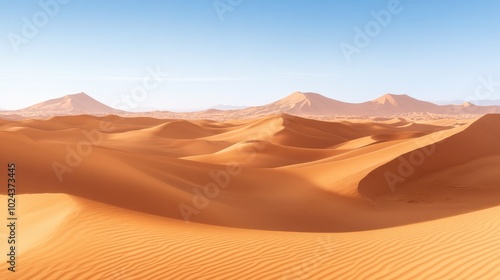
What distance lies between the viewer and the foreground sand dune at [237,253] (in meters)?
4.72

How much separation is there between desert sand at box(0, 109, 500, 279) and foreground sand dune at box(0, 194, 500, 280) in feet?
0.09

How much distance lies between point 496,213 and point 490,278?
13.6 ft

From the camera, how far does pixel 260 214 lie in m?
11.4

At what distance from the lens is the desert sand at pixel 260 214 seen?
495 centimetres

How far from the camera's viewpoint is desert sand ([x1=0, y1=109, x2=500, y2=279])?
495 cm

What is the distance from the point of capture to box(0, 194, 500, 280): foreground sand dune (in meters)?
4.72

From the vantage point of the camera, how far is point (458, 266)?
15.7 feet

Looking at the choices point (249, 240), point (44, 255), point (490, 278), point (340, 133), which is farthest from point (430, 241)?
point (340, 133)

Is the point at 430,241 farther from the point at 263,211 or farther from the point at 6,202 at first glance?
the point at 6,202

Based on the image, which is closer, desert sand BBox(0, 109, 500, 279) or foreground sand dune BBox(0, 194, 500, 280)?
foreground sand dune BBox(0, 194, 500, 280)

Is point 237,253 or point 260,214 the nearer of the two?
point 237,253

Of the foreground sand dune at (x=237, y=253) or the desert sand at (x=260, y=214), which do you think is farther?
the desert sand at (x=260, y=214)

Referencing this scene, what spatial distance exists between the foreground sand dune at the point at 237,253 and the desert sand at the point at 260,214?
27 mm

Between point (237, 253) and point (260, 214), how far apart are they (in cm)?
593
